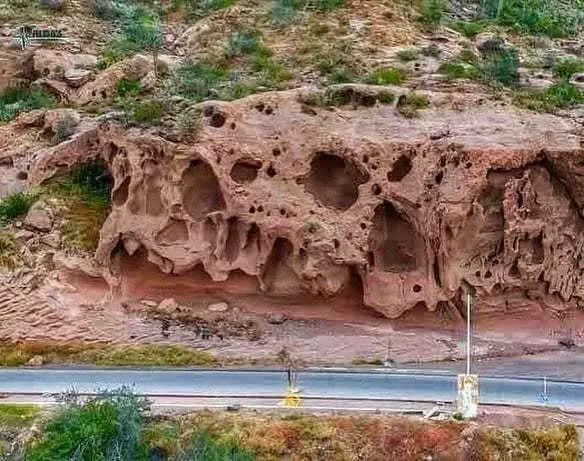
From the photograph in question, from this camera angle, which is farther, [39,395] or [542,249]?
[542,249]

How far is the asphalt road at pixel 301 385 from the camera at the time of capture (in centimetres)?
2633

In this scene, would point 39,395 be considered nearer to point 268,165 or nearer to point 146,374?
point 146,374

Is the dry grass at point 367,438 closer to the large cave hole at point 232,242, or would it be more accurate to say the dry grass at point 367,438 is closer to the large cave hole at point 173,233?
the large cave hole at point 232,242

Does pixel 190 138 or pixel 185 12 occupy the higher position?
pixel 185 12

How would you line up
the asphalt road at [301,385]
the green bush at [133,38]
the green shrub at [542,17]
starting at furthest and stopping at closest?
the green shrub at [542,17]
the green bush at [133,38]
the asphalt road at [301,385]

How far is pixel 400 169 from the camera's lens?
32.9 meters

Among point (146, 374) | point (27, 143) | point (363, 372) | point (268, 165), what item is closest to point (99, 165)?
point (27, 143)

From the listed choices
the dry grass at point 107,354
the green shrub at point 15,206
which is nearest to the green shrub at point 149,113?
the green shrub at point 15,206

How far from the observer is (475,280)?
32531mm

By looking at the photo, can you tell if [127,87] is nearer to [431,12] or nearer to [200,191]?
[200,191]

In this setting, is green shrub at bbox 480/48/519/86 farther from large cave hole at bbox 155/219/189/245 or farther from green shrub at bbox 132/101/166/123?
large cave hole at bbox 155/219/189/245

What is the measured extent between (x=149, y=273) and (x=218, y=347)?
4268 millimetres

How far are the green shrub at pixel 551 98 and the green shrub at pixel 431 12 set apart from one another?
927 centimetres

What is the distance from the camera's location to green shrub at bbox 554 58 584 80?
134ft
